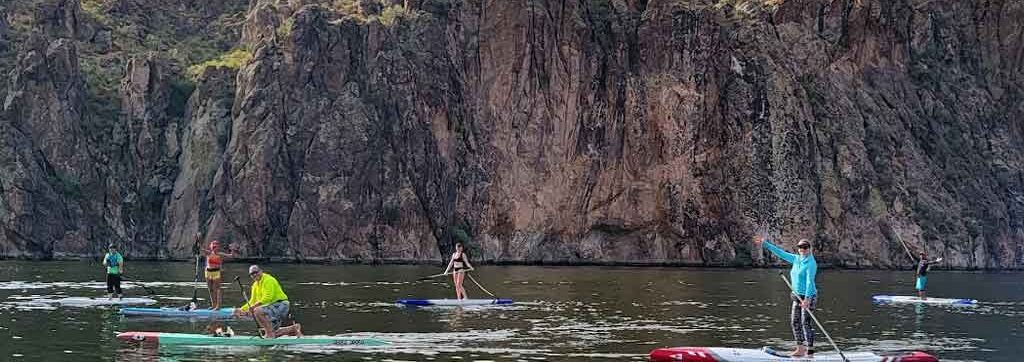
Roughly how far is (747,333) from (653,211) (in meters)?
108

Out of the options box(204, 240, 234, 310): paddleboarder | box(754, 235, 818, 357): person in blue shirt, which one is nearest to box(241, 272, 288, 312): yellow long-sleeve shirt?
box(204, 240, 234, 310): paddleboarder

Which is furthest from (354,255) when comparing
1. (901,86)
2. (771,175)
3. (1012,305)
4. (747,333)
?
(747,333)

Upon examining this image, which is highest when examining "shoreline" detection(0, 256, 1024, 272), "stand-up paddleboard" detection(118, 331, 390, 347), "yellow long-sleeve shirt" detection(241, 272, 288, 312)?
"shoreline" detection(0, 256, 1024, 272)

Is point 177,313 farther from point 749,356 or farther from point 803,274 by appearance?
point 803,274

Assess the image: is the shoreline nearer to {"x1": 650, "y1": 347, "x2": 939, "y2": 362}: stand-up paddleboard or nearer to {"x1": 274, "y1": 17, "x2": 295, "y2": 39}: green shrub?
{"x1": 274, "y1": 17, "x2": 295, "y2": 39}: green shrub

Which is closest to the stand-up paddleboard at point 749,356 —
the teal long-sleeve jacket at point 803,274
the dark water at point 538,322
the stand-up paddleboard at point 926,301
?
the teal long-sleeve jacket at point 803,274

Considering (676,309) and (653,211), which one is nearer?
(676,309)

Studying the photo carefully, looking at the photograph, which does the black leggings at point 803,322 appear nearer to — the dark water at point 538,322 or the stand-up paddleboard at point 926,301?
the dark water at point 538,322

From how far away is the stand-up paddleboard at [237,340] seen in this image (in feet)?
133

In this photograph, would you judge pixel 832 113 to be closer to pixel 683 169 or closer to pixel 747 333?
pixel 683 169

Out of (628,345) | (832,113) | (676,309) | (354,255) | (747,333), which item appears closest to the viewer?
(628,345)

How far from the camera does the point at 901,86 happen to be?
6403 inches

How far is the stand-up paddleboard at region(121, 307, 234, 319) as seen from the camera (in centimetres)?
5062

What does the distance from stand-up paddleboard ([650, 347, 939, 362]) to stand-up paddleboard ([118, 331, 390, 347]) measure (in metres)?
9.22
